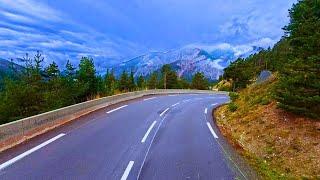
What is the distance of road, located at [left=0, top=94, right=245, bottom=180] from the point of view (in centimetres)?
1008

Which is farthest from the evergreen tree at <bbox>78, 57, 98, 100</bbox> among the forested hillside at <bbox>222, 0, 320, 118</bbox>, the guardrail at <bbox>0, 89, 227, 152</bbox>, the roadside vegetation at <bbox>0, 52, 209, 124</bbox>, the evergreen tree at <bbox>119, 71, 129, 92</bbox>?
the evergreen tree at <bbox>119, 71, 129, 92</bbox>

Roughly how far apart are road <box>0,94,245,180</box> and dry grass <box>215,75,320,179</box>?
3.70ft

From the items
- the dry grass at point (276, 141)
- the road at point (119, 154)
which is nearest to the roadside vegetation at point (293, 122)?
the dry grass at point (276, 141)

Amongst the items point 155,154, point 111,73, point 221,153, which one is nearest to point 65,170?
point 155,154

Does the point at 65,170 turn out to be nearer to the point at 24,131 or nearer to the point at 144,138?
the point at 24,131

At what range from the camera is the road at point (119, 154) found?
10078 mm

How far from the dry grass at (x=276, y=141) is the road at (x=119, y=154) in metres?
1.13

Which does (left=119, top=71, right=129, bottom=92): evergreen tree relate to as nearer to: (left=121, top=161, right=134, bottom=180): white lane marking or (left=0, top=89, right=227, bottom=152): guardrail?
(left=0, top=89, right=227, bottom=152): guardrail

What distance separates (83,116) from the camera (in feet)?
71.4

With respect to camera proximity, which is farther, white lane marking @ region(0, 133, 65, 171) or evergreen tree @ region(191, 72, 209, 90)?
evergreen tree @ region(191, 72, 209, 90)

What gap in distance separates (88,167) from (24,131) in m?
4.98

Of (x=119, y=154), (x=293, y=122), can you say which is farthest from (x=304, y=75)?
(x=119, y=154)

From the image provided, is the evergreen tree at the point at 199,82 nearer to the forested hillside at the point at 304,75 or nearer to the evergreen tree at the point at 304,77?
the forested hillside at the point at 304,75

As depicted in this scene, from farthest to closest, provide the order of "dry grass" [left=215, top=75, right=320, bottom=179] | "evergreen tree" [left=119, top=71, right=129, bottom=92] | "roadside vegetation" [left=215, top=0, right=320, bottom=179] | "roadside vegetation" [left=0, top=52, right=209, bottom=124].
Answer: "evergreen tree" [left=119, top=71, right=129, bottom=92] → "roadside vegetation" [left=0, top=52, right=209, bottom=124] → "roadside vegetation" [left=215, top=0, right=320, bottom=179] → "dry grass" [left=215, top=75, right=320, bottom=179]
